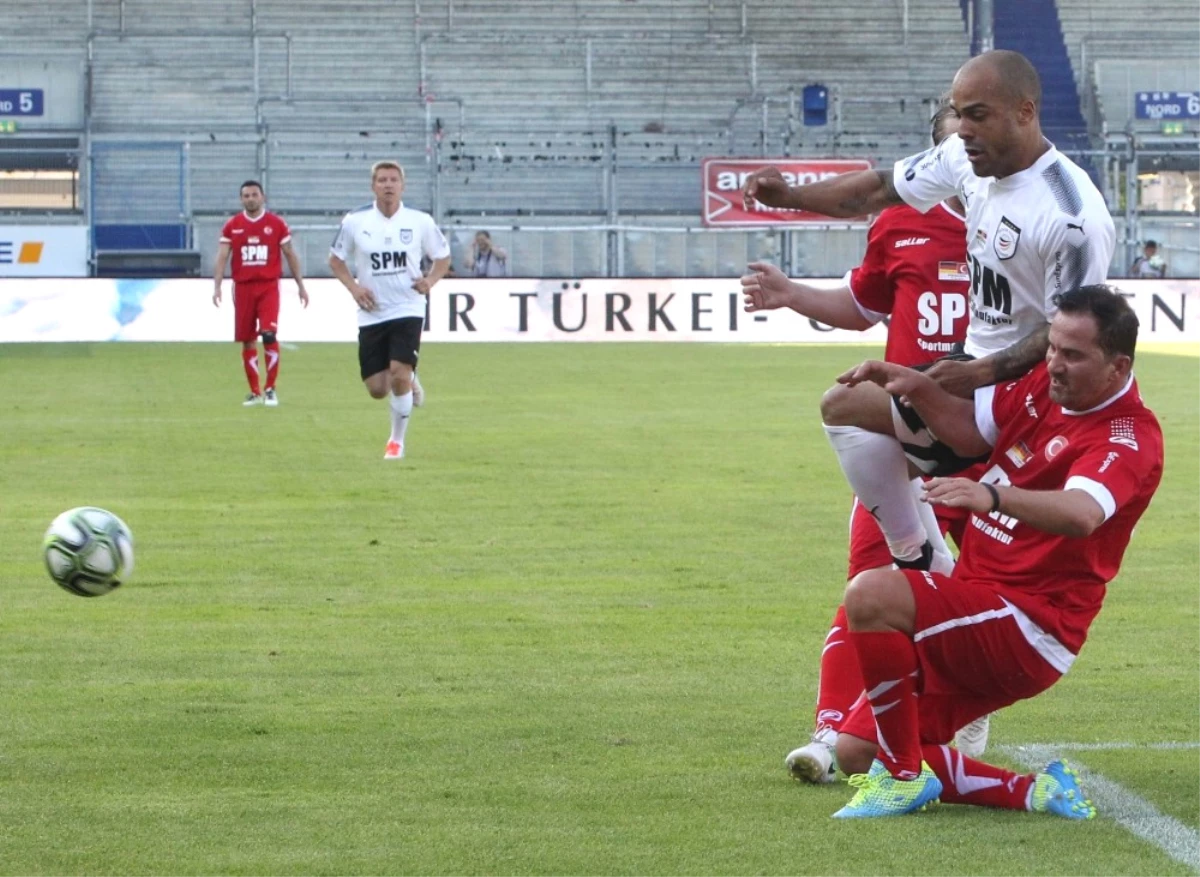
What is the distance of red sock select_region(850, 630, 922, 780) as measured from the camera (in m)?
5.19

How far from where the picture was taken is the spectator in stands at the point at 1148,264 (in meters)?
33.9

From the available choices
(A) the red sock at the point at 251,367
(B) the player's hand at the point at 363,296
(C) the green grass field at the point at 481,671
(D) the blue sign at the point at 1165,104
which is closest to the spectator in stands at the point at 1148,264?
(D) the blue sign at the point at 1165,104

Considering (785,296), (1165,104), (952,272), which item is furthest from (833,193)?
(1165,104)

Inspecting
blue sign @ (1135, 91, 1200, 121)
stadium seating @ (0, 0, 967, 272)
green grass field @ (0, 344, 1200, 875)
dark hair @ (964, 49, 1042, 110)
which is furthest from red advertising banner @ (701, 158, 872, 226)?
dark hair @ (964, 49, 1042, 110)

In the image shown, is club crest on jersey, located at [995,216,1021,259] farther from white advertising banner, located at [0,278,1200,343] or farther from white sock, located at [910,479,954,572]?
white advertising banner, located at [0,278,1200,343]

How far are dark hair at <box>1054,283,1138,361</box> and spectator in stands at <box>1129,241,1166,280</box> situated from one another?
29.6 meters

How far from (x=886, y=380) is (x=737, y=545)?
5.17 metres

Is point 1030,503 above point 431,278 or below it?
below

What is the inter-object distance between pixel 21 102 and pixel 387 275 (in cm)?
2366

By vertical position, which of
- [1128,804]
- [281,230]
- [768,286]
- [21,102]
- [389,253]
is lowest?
[1128,804]

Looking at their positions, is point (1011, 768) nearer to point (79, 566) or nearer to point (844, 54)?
point (79, 566)

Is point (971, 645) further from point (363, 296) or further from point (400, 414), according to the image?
point (363, 296)

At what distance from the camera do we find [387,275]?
16031 mm

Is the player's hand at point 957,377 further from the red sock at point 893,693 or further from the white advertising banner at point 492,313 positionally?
the white advertising banner at point 492,313
